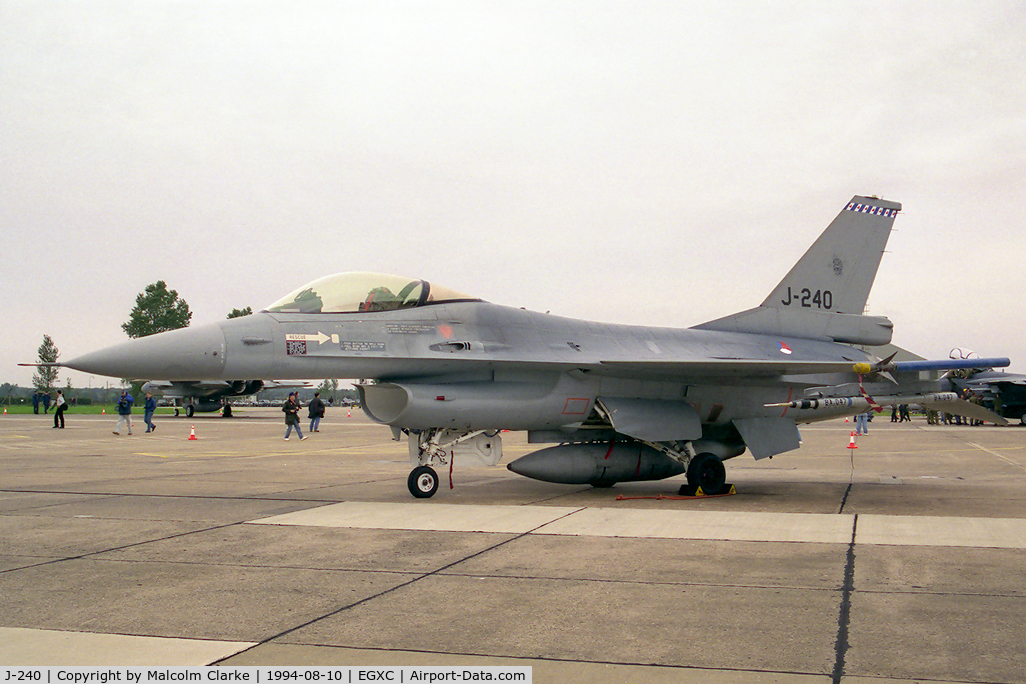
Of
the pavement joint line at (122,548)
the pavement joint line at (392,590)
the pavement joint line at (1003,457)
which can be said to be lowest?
the pavement joint line at (1003,457)

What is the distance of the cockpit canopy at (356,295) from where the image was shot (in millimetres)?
9977

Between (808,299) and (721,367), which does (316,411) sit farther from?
(721,367)

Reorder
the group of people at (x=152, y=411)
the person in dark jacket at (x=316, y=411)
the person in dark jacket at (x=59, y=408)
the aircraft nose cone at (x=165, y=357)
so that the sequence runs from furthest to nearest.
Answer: the person in dark jacket at (x=59, y=408)
the person in dark jacket at (x=316, y=411)
the group of people at (x=152, y=411)
the aircraft nose cone at (x=165, y=357)

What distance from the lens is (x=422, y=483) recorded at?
10.5 metres

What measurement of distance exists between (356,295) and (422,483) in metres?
2.55

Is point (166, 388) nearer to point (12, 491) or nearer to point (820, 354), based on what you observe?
point (12, 491)

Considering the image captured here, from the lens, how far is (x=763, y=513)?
9.24m

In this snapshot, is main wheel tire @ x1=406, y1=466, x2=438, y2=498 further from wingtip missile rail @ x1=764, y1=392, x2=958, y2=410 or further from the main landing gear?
wingtip missile rail @ x1=764, y1=392, x2=958, y2=410

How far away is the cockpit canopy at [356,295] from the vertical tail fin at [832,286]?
17.1 ft

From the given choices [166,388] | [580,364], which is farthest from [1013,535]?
[166,388]

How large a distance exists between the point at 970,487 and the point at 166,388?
43.9m

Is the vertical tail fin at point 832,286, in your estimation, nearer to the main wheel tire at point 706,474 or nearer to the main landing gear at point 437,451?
the main wheel tire at point 706,474

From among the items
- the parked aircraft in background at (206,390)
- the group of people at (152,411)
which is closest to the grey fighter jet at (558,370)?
the group of people at (152,411)

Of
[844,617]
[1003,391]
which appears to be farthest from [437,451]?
[1003,391]
